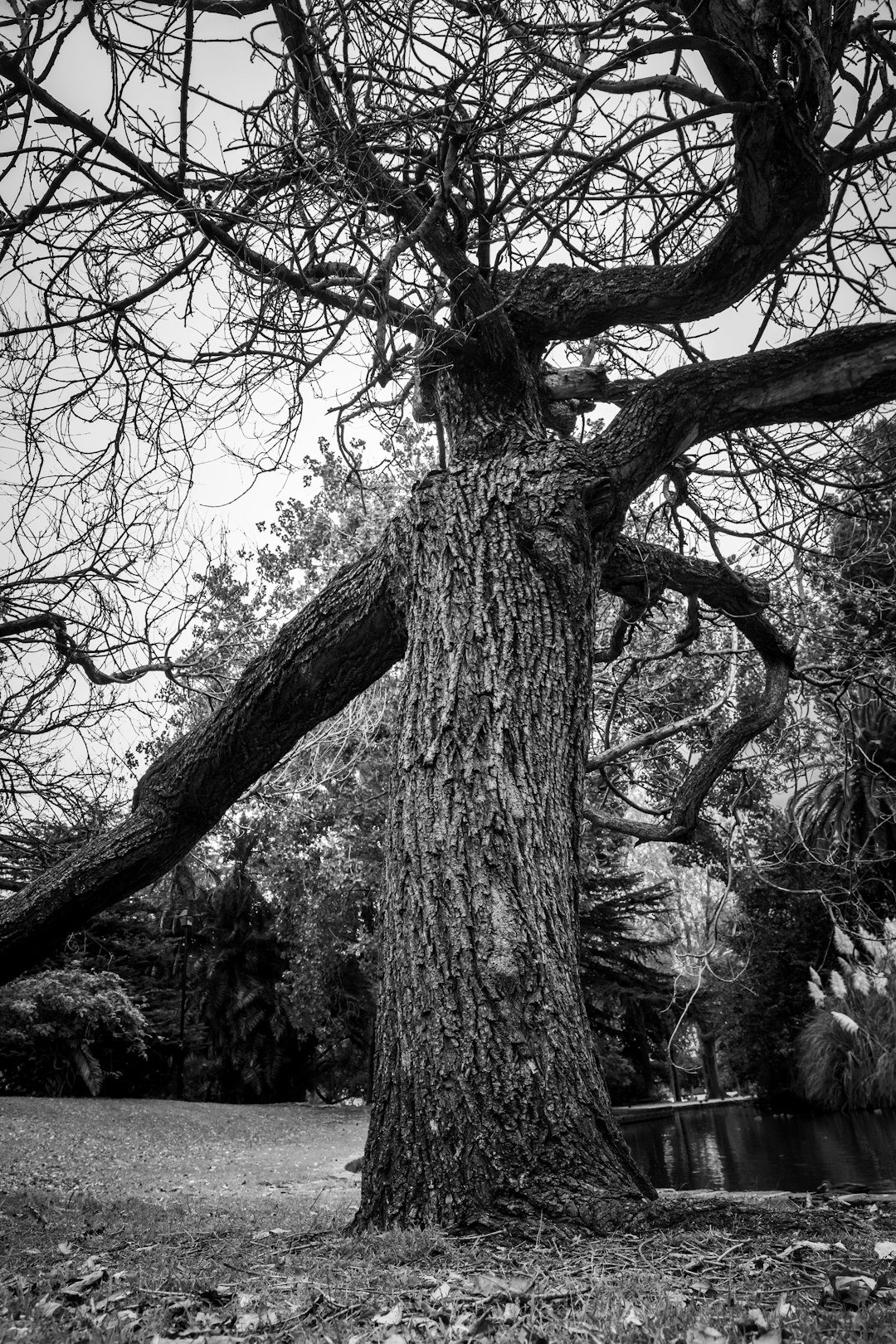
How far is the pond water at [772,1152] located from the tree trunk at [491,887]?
3021 millimetres

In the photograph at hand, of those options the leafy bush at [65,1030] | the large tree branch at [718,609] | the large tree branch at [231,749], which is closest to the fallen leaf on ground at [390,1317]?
the large tree branch at [231,749]

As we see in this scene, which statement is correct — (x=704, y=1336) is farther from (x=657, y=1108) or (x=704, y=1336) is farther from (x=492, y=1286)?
(x=657, y=1108)

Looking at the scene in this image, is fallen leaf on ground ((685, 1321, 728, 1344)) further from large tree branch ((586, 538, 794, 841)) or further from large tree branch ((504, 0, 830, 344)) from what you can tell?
large tree branch ((586, 538, 794, 841))

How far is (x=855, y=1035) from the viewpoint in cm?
1245

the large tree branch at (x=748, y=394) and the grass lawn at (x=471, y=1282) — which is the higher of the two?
the large tree branch at (x=748, y=394)

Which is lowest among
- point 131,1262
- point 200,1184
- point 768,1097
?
point 768,1097

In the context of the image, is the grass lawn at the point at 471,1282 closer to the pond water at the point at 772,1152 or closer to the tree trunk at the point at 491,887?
the tree trunk at the point at 491,887

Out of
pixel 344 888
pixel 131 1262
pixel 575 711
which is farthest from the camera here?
pixel 344 888

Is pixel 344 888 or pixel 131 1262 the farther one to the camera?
pixel 344 888

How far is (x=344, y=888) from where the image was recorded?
1616cm

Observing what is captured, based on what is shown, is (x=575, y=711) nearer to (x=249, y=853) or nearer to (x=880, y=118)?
(x=880, y=118)

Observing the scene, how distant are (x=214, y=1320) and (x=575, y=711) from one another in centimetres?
211

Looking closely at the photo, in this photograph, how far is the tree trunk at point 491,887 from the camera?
2402mm

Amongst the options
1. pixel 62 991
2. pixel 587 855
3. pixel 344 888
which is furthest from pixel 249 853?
pixel 587 855
